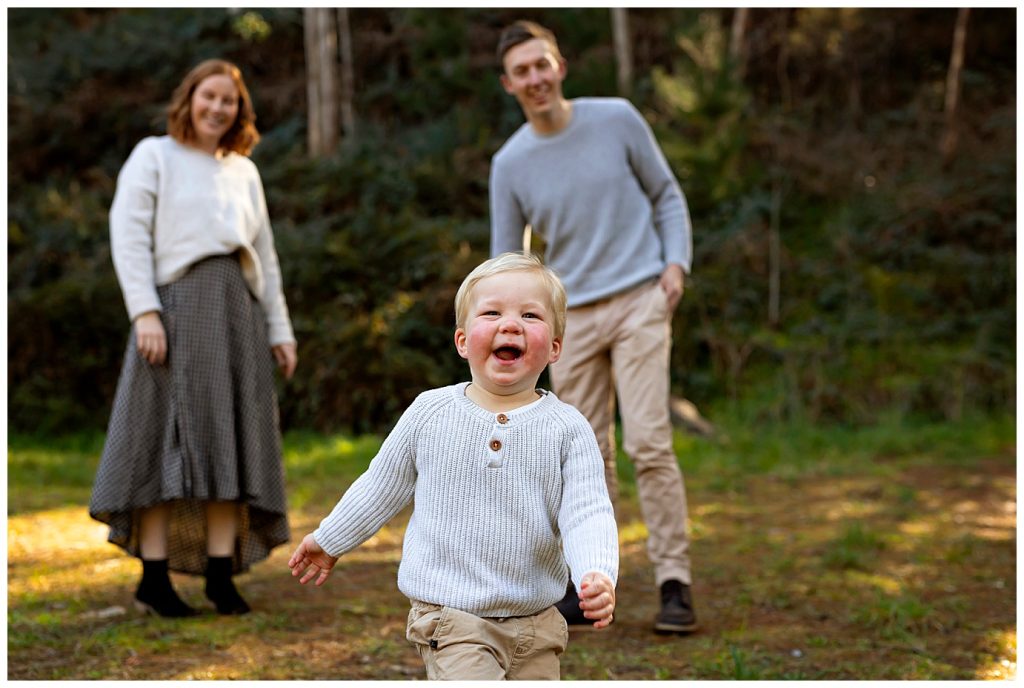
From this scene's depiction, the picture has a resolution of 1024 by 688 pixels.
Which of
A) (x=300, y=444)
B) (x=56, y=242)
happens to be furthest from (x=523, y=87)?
(x=56, y=242)

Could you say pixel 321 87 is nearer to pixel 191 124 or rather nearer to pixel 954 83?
pixel 954 83

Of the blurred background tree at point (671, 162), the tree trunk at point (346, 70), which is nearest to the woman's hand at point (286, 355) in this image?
the blurred background tree at point (671, 162)

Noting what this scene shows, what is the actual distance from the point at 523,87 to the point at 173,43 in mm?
12195

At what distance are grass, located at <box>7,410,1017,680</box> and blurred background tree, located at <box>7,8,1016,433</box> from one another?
1863 mm

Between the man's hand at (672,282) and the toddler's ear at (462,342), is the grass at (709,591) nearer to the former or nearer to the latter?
the man's hand at (672,282)

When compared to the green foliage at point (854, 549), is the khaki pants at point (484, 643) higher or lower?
higher

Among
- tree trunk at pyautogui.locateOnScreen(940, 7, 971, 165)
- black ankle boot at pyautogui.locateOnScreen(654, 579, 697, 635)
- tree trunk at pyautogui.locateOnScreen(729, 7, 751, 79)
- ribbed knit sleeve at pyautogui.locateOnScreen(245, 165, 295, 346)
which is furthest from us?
tree trunk at pyautogui.locateOnScreen(729, 7, 751, 79)

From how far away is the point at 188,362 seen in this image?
158 inches

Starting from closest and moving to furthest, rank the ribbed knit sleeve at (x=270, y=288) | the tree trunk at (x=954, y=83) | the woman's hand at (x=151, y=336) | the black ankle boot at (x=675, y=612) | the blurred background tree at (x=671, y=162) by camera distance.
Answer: the black ankle boot at (x=675, y=612) < the woman's hand at (x=151, y=336) < the ribbed knit sleeve at (x=270, y=288) < the blurred background tree at (x=671, y=162) < the tree trunk at (x=954, y=83)

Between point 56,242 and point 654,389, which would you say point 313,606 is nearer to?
point 654,389

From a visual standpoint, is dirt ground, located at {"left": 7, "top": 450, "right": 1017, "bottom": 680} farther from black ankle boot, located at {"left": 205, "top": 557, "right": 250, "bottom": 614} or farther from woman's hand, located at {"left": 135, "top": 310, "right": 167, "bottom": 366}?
woman's hand, located at {"left": 135, "top": 310, "right": 167, "bottom": 366}

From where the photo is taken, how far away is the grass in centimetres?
347

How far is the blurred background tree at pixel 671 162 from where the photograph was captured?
9820mm

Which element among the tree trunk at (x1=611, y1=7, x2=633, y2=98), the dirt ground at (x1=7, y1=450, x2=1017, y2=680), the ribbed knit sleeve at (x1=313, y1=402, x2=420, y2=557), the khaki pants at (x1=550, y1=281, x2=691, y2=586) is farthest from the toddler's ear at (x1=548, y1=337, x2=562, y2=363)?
the tree trunk at (x1=611, y1=7, x2=633, y2=98)
